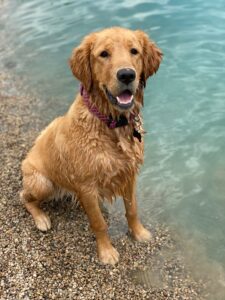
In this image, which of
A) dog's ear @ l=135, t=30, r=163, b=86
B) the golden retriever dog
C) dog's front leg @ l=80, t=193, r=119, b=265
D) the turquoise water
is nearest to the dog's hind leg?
the golden retriever dog

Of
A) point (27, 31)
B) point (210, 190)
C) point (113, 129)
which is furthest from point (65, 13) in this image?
point (113, 129)

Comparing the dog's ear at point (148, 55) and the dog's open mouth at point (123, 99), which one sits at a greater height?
the dog's ear at point (148, 55)

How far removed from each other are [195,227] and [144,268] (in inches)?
Answer: 36.7

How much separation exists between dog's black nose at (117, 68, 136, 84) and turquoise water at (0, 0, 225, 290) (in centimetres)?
209

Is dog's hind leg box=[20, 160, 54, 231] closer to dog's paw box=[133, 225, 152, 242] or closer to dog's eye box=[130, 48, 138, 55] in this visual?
dog's paw box=[133, 225, 152, 242]

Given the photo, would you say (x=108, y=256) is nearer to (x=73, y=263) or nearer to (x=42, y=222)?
(x=73, y=263)

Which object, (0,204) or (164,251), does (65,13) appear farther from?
(164,251)

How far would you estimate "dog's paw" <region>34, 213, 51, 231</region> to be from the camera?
4.70 m

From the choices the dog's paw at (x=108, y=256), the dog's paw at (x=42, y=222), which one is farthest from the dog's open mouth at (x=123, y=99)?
the dog's paw at (x=42, y=222)

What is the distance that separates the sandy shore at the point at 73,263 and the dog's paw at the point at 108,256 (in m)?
0.06

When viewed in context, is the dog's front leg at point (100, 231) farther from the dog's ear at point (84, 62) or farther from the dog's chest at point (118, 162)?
the dog's ear at point (84, 62)

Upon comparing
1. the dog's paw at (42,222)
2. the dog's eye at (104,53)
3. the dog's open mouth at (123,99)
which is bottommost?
the dog's paw at (42,222)

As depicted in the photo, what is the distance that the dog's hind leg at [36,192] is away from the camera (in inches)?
184

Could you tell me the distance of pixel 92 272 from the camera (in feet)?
13.9
